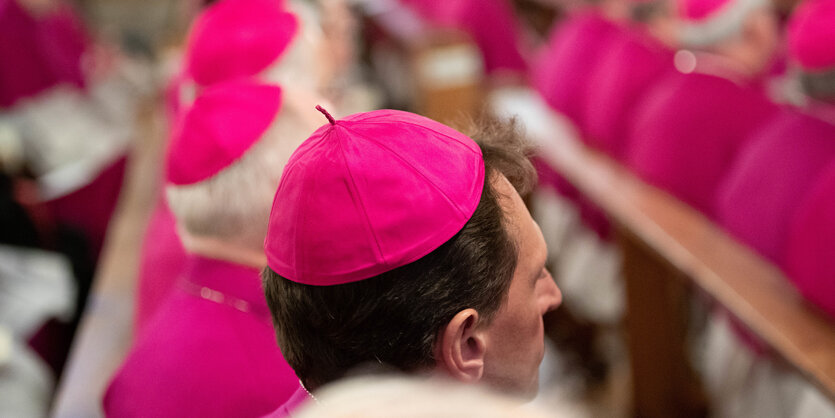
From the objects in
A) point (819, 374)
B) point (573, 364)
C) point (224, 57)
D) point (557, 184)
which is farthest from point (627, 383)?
point (224, 57)

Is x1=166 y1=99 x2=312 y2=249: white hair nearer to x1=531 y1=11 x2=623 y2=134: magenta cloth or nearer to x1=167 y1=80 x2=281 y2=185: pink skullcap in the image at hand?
x1=167 y1=80 x2=281 y2=185: pink skullcap

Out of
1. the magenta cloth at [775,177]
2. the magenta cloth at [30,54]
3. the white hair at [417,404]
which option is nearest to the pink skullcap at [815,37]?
the magenta cloth at [775,177]

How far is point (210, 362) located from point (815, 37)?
4.71 ft

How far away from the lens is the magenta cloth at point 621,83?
2.69 meters

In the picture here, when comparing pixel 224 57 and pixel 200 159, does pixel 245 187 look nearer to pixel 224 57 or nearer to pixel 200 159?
pixel 200 159

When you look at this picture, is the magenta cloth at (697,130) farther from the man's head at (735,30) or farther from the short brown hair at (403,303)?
the short brown hair at (403,303)

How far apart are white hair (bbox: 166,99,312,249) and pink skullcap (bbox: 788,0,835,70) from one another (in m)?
1.11

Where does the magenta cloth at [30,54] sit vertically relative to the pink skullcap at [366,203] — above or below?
below

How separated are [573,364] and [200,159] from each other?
6.70 ft

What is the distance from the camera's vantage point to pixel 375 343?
90cm

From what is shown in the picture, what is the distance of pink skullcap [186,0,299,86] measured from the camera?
2.12m

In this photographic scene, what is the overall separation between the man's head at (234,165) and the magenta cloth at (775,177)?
1098 millimetres

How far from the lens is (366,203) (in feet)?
2.97

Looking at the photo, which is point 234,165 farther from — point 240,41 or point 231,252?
point 240,41
